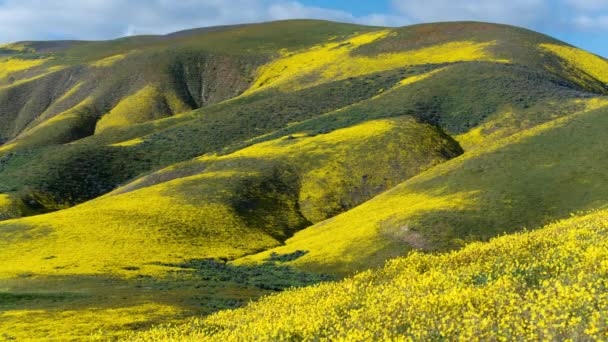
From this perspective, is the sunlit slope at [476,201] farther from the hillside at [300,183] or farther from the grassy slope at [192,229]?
the grassy slope at [192,229]

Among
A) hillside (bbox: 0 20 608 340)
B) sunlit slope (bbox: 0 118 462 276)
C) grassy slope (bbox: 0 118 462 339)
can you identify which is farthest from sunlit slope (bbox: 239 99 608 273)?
sunlit slope (bbox: 0 118 462 276)

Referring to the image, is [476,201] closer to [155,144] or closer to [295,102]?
[295,102]

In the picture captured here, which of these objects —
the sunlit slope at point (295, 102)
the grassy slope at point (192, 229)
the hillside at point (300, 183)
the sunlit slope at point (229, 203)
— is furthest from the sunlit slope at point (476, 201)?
the sunlit slope at point (295, 102)

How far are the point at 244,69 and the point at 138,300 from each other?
162 metres

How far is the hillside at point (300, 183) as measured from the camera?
50.7m

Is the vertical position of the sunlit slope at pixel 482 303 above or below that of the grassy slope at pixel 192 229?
above

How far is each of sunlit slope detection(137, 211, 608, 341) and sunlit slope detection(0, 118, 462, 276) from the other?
3984 cm

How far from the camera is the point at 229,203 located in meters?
78.0

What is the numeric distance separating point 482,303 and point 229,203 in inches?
2572

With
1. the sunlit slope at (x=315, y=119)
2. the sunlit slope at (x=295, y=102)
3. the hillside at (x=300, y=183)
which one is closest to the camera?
the hillside at (x=300, y=183)

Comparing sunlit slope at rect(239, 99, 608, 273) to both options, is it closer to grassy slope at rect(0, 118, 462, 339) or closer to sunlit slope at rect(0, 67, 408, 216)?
grassy slope at rect(0, 118, 462, 339)

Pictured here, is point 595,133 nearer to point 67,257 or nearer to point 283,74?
point 67,257

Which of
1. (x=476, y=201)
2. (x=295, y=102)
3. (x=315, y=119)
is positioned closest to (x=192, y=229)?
(x=476, y=201)

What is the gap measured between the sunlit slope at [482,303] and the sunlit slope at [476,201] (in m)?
30.7
